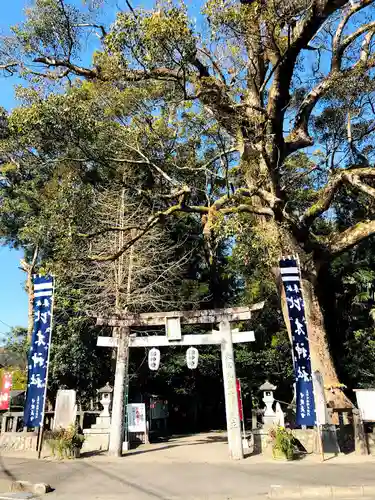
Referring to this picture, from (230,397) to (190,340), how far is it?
1755mm

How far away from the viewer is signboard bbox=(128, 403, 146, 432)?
1253 cm

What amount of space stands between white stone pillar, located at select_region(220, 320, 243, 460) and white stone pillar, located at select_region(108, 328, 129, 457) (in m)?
2.67

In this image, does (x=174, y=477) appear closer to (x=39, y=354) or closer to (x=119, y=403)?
(x=119, y=403)

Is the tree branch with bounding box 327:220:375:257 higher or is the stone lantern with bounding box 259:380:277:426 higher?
the tree branch with bounding box 327:220:375:257

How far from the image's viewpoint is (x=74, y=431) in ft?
33.9

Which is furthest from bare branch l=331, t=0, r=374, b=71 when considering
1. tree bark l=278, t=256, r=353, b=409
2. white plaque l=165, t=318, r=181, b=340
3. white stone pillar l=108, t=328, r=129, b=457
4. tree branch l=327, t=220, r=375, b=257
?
white stone pillar l=108, t=328, r=129, b=457

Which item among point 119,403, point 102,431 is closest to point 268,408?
point 119,403

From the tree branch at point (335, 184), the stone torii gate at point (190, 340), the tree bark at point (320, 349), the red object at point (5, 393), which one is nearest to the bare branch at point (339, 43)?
the tree branch at point (335, 184)

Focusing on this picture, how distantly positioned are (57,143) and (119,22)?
531 cm

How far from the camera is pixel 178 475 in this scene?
795cm

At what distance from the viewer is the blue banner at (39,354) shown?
33.8 feet

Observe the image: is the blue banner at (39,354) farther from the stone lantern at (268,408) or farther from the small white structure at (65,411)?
the stone lantern at (268,408)

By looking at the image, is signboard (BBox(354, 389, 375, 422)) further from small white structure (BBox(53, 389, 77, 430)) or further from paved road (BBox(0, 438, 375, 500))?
small white structure (BBox(53, 389, 77, 430))

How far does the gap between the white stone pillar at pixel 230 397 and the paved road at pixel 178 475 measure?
35cm
